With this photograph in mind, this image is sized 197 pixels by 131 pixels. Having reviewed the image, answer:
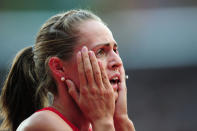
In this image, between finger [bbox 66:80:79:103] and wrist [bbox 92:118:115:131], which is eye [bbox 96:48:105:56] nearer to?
finger [bbox 66:80:79:103]

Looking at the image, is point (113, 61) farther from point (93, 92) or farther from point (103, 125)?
point (103, 125)

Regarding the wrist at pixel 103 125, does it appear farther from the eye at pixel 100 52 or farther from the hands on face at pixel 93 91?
the eye at pixel 100 52

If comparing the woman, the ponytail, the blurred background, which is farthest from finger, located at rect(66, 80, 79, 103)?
the blurred background

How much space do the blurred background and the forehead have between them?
4.15 m

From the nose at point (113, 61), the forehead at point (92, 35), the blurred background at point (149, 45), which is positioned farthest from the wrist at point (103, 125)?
the blurred background at point (149, 45)

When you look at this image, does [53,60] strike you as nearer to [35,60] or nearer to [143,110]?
[35,60]

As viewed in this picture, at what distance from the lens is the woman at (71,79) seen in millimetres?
1482

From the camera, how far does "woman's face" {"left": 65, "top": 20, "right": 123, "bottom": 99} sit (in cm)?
156

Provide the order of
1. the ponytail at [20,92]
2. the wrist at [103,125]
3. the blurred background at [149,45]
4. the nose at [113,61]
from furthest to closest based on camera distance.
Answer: the blurred background at [149,45] < the ponytail at [20,92] < the nose at [113,61] < the wrist at [103,125]

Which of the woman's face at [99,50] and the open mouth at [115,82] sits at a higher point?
the woman's face at [99,50]

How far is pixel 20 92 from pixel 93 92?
0.57m

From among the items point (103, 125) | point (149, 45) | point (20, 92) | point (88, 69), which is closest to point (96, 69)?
point (88, 69)

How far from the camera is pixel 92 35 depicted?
62.5 inches

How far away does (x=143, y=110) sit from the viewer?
5777 mm
